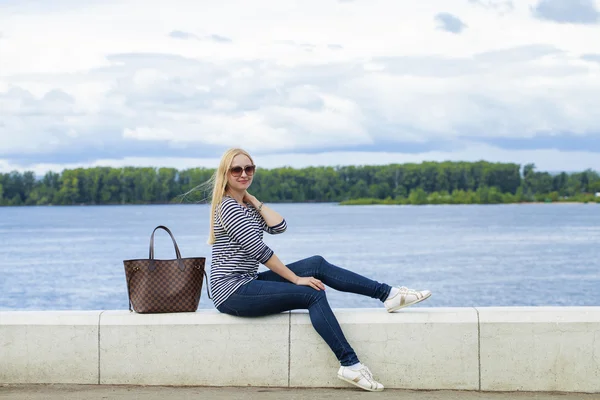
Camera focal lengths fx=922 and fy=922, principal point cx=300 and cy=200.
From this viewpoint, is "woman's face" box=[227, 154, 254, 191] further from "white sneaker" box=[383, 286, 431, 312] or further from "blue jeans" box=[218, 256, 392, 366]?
"white sneaker" box=[383, 286, 431, 312]

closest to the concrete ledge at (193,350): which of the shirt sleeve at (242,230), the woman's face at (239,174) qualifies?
the shirt sleeve at (242,230)

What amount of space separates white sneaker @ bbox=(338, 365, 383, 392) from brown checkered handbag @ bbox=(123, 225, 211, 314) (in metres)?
1.25

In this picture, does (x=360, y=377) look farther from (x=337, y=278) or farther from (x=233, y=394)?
(x=233, y=394)

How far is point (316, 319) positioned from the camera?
6309 millimetres

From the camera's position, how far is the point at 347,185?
150 metres

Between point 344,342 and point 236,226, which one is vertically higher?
point 236,226

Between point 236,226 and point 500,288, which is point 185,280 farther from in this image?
point 500,288

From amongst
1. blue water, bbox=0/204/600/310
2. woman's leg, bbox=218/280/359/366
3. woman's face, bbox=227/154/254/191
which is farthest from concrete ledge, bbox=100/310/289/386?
blue water, bbox=0/204/600/310

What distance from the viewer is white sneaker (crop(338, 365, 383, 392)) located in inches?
247

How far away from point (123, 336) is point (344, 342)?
1.59 metres

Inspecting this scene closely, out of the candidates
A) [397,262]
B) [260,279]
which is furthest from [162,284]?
[397,262]

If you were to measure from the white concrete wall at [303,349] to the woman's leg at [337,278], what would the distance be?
16 cm

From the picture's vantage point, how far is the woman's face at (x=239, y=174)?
21.7 ft

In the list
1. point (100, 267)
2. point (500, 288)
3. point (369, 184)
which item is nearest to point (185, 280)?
point (500, 288)
